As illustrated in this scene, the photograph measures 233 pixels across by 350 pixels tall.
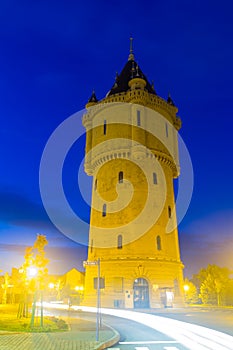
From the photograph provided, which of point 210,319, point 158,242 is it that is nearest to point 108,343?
point 210,319

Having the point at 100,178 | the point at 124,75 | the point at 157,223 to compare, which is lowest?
the point at 157,223

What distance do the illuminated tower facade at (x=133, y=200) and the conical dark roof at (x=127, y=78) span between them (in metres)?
0.51

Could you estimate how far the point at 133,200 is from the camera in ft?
130

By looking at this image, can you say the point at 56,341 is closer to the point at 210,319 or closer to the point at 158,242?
the point at 210,319

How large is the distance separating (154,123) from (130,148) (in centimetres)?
539

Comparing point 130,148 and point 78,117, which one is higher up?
point 78,117

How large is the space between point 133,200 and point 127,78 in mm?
21210

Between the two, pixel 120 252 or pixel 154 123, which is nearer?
pixel 120 252

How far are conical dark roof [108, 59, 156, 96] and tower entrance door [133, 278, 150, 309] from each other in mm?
26573

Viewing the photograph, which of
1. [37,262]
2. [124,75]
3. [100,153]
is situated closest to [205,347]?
[37,262]

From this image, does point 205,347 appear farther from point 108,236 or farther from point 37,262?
point 108,236

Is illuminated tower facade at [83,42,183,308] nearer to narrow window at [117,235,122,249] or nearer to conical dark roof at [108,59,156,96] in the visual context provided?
narrow window at [117,235,122,249]

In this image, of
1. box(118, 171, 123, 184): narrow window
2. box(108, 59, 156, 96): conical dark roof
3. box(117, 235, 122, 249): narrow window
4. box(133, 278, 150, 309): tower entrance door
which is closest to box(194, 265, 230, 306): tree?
box(133, 278, 150, 309): tower entrance door

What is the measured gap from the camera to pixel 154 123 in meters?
44.0
